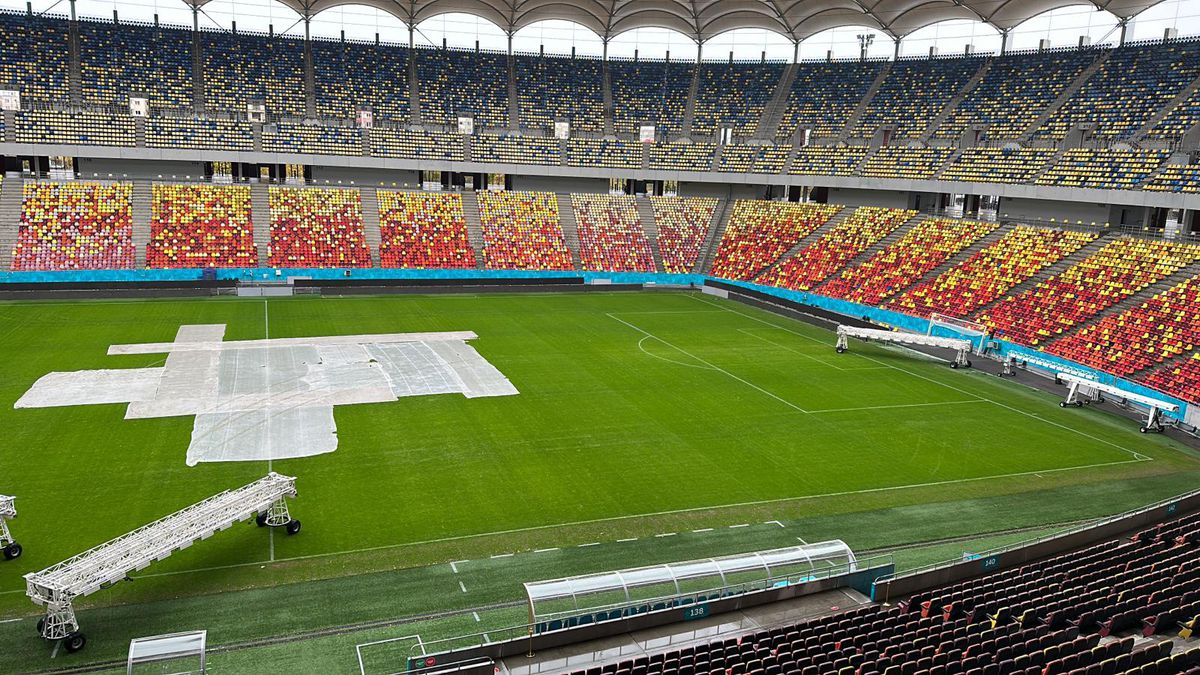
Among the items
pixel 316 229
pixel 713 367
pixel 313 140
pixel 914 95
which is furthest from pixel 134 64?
pixel 914 95

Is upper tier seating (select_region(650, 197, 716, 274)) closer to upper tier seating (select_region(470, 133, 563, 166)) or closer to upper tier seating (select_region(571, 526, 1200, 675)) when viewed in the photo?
upper tier seating (select_region(470, 133, 563, 166))

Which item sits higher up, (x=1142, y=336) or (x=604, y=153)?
(x=604, y=153)

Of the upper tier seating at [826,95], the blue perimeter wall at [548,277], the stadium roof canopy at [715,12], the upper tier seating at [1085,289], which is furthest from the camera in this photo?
the upper tier seating at [826,95]

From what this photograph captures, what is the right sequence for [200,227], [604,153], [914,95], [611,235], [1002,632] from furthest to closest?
[604,153], [611,235], [914,95], [200,227], [1002,632]

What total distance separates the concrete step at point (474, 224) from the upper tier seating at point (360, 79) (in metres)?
9.27

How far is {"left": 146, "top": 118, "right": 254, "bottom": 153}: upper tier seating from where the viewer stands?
62.6m

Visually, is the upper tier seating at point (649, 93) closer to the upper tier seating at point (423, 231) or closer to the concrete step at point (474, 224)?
the concrete step at point (474, 224)

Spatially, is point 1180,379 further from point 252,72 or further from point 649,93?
point 252,72

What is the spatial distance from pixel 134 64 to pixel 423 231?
1114 inches

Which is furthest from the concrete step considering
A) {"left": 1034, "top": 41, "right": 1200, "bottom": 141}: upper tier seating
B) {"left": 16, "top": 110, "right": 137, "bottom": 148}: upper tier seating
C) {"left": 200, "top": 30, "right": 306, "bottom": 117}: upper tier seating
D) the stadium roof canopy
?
{"left": 1034, "top": 41, "right": 1200, "bottom": 141}: upper tier seating

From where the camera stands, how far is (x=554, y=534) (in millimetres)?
21594

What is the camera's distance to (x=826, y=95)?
248 ft

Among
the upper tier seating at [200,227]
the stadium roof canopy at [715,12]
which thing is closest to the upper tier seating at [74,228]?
the upper tier seating at [200,227]

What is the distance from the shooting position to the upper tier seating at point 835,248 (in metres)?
60.6
